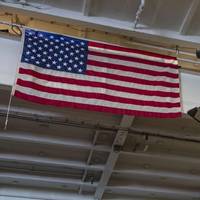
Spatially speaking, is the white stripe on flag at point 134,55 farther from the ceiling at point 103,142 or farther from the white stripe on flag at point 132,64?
the ceiling at point 103,142

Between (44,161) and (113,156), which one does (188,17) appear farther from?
(44,161)

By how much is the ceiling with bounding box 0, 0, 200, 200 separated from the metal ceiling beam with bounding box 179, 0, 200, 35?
0.01 m

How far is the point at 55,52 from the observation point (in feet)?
13.3

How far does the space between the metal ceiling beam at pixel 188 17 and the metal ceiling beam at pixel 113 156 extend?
1385 mm

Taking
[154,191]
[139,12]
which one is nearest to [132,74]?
[139,12]

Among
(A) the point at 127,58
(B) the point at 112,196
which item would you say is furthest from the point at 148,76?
(B) the point at 112,196

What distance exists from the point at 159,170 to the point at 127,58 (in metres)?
2.83

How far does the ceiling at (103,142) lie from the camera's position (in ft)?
13.8

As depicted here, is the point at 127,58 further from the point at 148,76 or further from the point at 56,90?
the point at 56,90

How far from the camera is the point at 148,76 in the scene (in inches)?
168

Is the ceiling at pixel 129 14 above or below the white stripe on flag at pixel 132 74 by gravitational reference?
above

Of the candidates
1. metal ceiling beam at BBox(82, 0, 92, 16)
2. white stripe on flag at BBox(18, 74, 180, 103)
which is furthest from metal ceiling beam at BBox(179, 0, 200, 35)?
metal ceiling beam at BBox(82, 0, 92, 16)

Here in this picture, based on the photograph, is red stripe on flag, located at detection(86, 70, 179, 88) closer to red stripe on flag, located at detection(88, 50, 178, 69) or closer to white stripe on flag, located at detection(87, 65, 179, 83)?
white stripe on flag, located at detection(87, 65, 179, 83)

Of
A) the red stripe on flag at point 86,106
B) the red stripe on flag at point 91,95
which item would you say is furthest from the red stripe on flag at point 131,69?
the red stripe on flag at point 86,106
